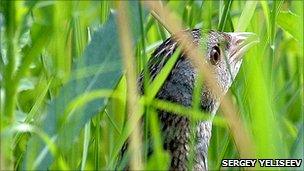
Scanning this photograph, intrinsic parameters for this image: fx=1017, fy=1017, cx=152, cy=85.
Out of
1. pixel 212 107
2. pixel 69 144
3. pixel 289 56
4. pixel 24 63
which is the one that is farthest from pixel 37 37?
pixel 289 56

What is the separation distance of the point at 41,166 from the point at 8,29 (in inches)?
11.5

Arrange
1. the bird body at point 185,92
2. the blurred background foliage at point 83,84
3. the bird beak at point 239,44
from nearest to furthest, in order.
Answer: the blurred background foliage at point 83,84, the bird body at point 185,92, the bird beak at point 239,44

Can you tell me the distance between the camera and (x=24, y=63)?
2156 millimetres

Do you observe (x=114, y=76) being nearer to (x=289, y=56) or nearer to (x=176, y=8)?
(x=176, y=8)

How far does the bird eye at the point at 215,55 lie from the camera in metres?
3.06

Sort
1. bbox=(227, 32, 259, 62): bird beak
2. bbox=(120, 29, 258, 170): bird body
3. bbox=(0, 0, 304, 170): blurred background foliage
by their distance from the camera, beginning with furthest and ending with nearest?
bbox=(227, 32, 259, 62): bird beak, bbox=(120, 29, 258, 170): bird body, bbox=(0, 0, 304, 170): blurred background foliage

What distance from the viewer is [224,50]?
3008 mm

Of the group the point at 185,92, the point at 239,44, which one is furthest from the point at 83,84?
the point at 239,44

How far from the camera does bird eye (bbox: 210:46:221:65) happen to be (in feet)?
10.0

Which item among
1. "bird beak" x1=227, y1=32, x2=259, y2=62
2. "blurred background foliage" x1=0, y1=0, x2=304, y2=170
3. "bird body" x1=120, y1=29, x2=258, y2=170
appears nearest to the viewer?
"blurred background foliage" x1=0, y1=0, x2=304, y2=170

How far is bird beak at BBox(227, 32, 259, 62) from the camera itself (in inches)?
116

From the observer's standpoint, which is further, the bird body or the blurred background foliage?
the bird body

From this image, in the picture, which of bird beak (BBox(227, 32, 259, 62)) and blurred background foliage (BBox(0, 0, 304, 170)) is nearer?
blurred background foliage (BBox(0, 0, 304, 170))

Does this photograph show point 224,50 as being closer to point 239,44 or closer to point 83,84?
point 239,44
